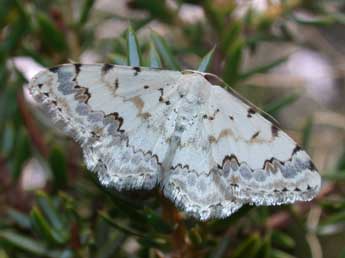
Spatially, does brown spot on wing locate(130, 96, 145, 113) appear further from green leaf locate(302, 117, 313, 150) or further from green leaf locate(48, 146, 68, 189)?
green leaf locate(302, 117, 313, 150)

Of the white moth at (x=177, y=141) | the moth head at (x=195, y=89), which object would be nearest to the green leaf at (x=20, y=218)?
the white moth at (x=177, y=141)

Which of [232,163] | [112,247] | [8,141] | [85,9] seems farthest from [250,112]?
[8,141]

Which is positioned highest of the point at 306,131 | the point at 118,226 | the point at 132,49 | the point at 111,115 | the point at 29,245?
the point at 132,49

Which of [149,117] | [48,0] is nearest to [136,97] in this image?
[149,117]

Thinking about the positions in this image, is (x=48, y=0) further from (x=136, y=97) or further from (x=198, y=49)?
(x=136, y=97)

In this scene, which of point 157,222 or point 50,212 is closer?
point 157,222

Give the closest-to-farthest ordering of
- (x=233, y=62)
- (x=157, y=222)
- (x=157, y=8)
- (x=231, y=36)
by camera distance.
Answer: (x=157, y=222) < (x=233, y=62) < (x=231, y=36) < (x=157, y=8)

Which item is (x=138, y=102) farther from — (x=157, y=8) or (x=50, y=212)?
(x=157, y=8)

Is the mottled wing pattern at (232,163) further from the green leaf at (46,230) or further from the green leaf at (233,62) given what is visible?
the green leaf at (46,230)

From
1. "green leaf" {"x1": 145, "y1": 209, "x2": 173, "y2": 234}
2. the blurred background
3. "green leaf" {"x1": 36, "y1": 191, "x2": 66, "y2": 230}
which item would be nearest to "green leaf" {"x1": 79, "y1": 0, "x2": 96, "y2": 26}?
the blurred background
